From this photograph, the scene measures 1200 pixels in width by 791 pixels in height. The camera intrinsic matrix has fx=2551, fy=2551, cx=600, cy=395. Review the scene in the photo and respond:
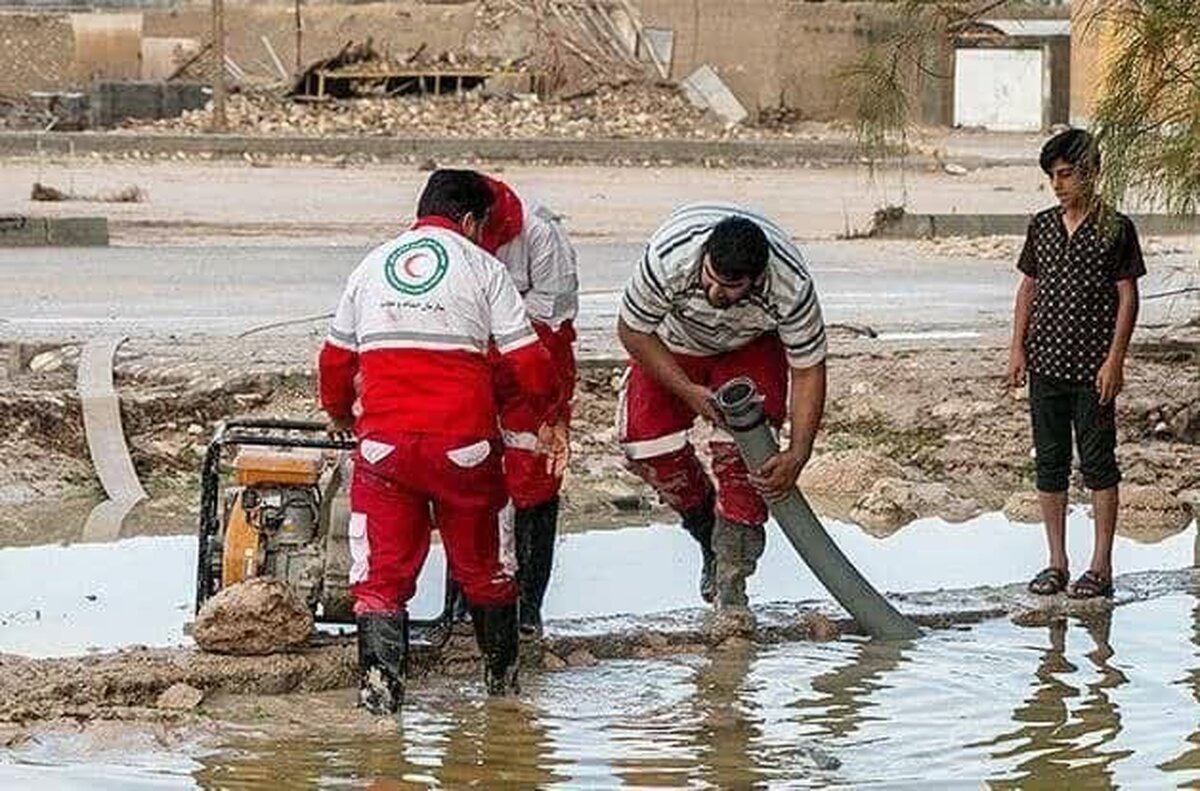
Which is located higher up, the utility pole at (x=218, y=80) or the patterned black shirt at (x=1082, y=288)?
the utility pole at (x=218, y=80)

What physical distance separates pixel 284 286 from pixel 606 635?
9729 mm

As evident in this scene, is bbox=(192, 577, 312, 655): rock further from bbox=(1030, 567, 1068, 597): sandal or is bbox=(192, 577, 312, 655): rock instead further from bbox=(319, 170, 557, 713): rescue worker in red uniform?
bbox=(1030, 567, 1068, 597): sandal

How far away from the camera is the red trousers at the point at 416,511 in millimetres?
6879

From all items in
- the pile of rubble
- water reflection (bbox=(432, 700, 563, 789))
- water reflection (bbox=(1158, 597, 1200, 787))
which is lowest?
water reflection (bbox=(1158, 597, 1200, 787))

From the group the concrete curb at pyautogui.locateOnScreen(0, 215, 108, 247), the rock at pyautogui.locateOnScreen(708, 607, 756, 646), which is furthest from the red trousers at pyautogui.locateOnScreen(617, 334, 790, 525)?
the concrete curb at pyautogui.locateOnScreen(0, 215, 108, 247)

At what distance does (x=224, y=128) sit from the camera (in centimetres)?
3569

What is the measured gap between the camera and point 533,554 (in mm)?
8070

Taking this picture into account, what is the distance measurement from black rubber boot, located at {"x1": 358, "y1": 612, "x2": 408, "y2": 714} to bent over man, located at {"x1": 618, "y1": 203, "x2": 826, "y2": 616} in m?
1.42

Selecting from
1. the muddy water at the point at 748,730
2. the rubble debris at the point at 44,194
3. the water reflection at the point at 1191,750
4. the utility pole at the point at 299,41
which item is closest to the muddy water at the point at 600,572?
the muddy water at the point at 748,730

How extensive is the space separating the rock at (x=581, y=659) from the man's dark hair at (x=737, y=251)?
1.32 m

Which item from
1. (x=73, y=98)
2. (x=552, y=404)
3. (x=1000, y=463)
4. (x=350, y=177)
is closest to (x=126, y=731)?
(x=552, y=404)

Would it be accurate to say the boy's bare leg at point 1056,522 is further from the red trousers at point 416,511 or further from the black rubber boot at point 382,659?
the black rubber boot at point 382,659

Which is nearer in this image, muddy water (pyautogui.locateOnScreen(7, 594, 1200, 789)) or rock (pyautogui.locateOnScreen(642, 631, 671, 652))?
muddy water (pyautogui.locateOnScreen(7, 594, 1200, 789))

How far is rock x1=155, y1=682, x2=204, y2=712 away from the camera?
23.5 feet
